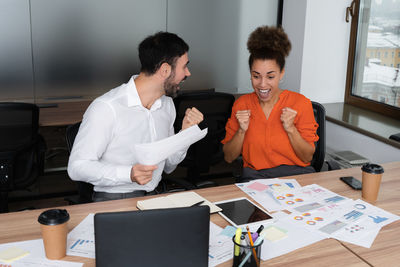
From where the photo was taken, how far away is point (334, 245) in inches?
55.9

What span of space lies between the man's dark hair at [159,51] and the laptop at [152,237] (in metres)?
1.00

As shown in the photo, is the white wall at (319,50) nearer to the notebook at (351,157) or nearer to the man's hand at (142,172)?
the notebook at (351,157)

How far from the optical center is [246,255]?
122cm

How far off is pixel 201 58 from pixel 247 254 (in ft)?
8.90

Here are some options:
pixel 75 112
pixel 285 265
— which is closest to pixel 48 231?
pixel 285 265

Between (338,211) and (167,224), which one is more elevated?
(167,224)

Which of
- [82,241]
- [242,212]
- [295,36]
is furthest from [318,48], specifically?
[82,241]

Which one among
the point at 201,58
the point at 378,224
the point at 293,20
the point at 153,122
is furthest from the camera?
the point at 201,58

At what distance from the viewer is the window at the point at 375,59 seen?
3.04m

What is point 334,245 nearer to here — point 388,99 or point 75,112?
point 388,99

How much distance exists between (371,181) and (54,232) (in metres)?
1.21

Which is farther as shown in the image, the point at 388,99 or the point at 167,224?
the point at 388,99

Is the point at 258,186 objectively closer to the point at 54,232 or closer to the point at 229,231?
the point at 229,231

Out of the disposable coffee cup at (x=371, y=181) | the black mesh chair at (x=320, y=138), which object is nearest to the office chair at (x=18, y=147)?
the black mesh chair at (x=320, y=138)
